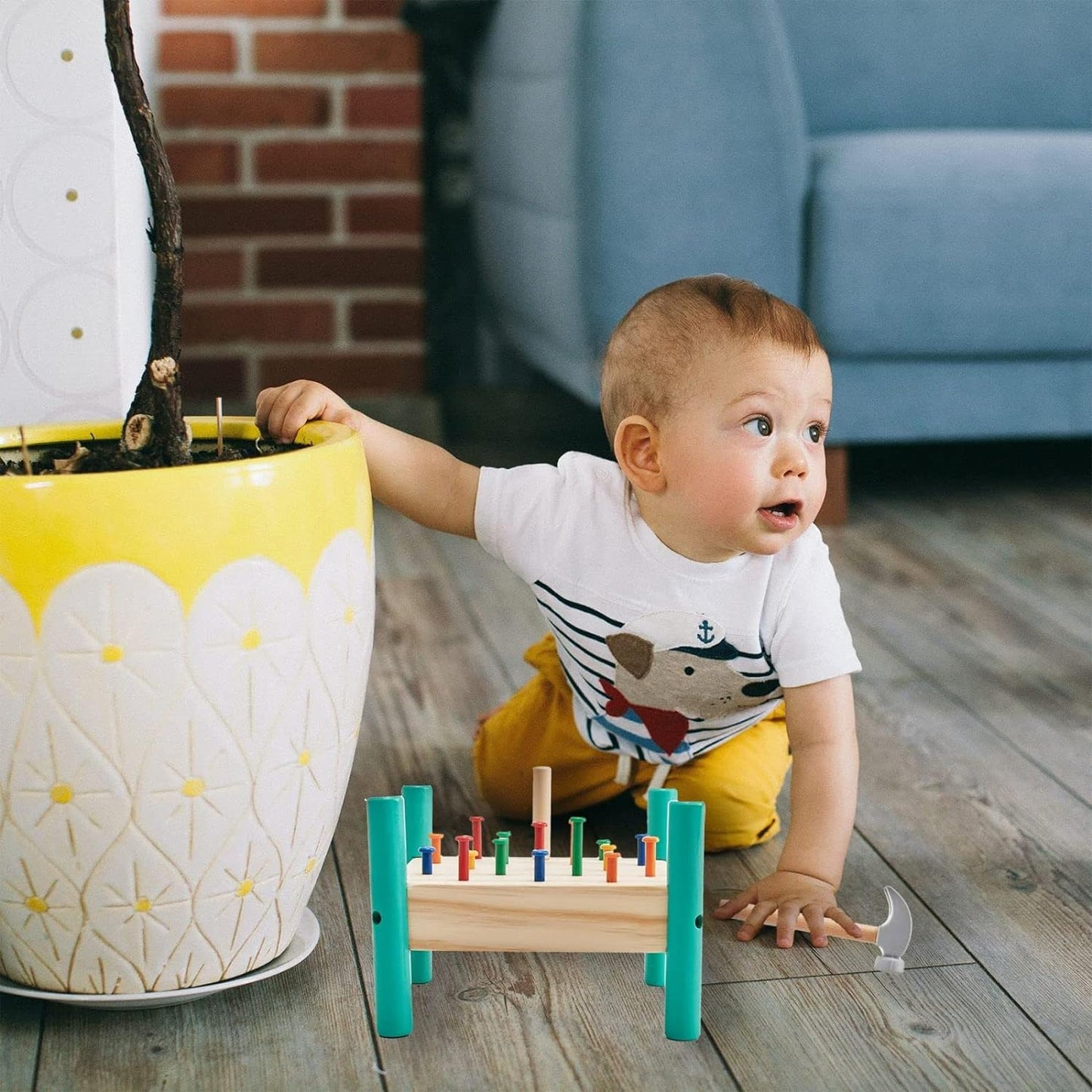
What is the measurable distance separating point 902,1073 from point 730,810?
0.29 meters

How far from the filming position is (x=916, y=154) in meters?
1.79

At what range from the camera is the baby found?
2.84ft

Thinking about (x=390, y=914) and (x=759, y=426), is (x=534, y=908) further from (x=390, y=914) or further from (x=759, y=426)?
(x=759, y=426)

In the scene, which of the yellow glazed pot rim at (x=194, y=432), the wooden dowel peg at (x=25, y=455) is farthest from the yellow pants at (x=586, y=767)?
the wooden dowel peg at (x=25, y=455)

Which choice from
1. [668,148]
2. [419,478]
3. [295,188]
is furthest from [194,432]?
[295,188]

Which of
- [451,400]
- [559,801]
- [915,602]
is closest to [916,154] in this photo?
[915,602]

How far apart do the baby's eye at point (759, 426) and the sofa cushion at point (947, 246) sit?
0.95m

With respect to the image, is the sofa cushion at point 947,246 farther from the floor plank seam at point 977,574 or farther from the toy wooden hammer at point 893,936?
the toy wooden hammer at point 893,936

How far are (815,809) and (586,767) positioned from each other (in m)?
0.22

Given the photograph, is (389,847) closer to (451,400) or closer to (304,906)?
(304,906)

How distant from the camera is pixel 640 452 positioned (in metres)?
0.91

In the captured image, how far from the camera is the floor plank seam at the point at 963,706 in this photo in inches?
43.4

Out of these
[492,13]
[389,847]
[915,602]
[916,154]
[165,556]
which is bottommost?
[915,602]

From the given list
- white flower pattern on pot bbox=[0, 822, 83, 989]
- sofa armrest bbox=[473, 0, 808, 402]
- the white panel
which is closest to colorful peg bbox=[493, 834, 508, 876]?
white flower pattern on pot bbox=[0, 822, 83, 989]
